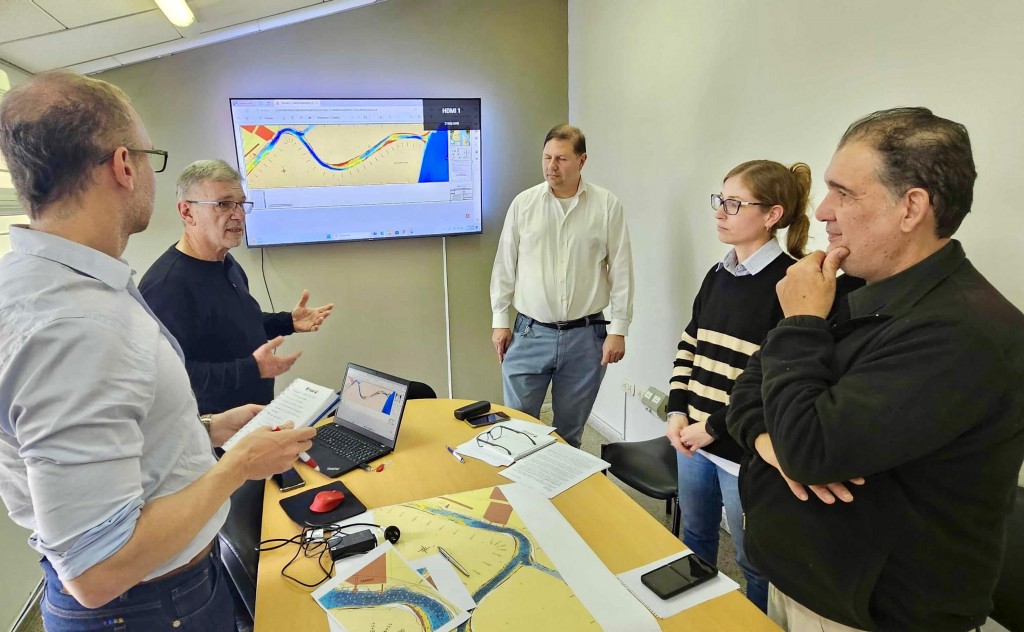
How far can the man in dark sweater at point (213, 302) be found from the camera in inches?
68.4

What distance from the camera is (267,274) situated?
3.23 metres

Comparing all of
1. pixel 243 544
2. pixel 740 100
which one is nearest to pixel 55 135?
pixel 243 544

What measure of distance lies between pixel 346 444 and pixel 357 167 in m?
1.98

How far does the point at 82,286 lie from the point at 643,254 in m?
2.57

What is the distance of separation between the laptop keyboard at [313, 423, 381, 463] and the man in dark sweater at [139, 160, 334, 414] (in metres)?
0.26

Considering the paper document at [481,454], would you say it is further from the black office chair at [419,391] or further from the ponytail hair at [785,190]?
the ponytail hair at [785,190]

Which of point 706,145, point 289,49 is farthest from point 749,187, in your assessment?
point 289,49

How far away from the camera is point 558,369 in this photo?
263 centimetres

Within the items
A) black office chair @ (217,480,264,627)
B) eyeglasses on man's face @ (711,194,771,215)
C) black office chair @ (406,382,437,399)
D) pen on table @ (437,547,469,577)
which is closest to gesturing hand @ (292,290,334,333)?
black office chair @ (406,382,437,399)

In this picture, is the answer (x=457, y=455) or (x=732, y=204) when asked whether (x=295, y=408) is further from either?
(x=732, y=204)

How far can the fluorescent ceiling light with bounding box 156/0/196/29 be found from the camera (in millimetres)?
2035

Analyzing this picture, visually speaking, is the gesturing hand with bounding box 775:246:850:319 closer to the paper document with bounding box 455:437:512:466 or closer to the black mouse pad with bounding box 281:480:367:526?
the paper document with bounding box 455:437:512:466

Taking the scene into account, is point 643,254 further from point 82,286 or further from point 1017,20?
point 82,286

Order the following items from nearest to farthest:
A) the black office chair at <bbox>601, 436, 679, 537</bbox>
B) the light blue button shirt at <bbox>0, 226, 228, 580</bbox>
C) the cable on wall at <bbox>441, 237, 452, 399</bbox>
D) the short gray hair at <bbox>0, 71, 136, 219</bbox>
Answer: the light blue button shirt at <bbox>0, 226, 228, 580</bbox>, the short gray hair at <bbox>0, 71, 136, 219</bbox>, the black office chair at <bbox>601, 436, 679, 537</bbox>, the cable on wall at <bbox>441, 237, 452, 399</bbox>
